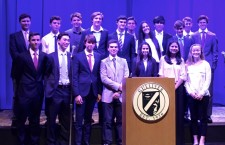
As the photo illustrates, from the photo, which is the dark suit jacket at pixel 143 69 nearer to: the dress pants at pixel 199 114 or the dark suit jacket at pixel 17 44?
the dress pants at pixel 199 114

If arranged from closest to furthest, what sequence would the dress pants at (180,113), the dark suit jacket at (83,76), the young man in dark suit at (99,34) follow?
the dark suit jacket at (83,76) < the dress pants at (180,113) < the young man in dark suit at (99,34)

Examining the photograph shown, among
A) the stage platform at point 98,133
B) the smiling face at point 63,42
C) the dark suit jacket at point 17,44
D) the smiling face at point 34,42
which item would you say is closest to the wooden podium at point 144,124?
the smiling face at point 63,42

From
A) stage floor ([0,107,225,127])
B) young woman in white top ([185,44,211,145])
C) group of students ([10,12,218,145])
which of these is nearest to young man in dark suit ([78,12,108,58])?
group of students ([10,12,218,145])

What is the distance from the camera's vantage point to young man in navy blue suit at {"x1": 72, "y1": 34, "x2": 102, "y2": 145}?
472 cm

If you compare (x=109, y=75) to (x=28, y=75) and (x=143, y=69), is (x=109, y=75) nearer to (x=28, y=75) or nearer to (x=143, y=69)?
(x=143, y=69)

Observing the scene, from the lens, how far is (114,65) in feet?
15.9

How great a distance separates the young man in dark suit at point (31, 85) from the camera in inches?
182

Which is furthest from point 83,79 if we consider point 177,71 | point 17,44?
point 177,71

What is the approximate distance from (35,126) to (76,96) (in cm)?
58

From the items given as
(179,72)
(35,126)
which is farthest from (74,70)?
(179,72)

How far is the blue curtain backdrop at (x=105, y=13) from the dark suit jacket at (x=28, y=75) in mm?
2260

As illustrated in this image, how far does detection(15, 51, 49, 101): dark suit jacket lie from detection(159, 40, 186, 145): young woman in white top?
1379 millimetres

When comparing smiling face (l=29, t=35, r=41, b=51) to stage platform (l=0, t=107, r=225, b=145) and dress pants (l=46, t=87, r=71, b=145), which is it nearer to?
dress pants (l=46, t=87, r=71, b=145)

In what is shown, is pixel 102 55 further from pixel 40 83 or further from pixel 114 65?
pixel 40 83
